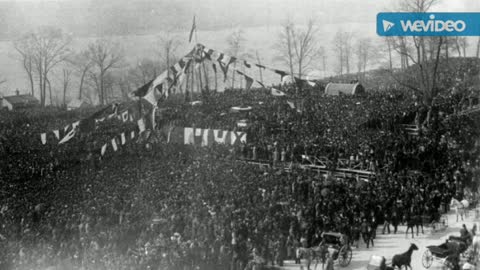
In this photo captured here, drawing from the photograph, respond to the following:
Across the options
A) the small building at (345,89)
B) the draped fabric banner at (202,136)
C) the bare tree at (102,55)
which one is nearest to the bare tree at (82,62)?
the bare tree at (102,55)

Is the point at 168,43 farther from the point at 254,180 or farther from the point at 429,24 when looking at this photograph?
the point at 429,24

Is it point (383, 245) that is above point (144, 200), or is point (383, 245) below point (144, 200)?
below

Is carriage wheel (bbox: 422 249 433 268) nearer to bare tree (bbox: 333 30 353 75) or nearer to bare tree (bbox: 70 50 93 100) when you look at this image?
bare tree (bbox: 333 30 353 75)

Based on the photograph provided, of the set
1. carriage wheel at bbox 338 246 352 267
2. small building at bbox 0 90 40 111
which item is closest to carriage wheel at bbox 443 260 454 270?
carriage wheel at bbox 338 246 352 267

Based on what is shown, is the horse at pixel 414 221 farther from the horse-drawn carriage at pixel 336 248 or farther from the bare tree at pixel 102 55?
the bare tree at pixel 102 55

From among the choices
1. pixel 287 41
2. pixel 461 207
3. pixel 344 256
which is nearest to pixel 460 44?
pixel 287 41

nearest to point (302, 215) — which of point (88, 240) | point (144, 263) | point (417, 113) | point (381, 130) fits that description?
point (144, 263)

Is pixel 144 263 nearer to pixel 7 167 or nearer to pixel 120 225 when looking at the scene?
pixel 120 225
